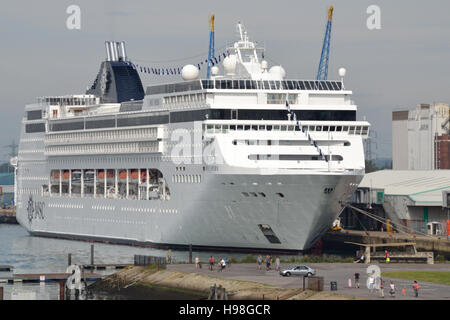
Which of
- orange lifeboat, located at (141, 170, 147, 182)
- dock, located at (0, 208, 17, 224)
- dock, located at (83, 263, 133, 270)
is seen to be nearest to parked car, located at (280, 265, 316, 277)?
dock, located at (83, 263, 133, 270)

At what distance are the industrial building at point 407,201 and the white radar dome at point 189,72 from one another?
18.0 m

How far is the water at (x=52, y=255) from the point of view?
71.8 m

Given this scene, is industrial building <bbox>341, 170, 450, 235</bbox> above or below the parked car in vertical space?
above

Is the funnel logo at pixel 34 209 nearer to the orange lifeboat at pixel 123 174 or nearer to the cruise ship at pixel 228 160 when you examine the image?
the cruise ship at pixel 228 160

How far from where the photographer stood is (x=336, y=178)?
79.4m

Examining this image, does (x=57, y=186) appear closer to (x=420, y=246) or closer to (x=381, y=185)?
(x=381, y=185)

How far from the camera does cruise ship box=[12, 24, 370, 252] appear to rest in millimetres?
80375

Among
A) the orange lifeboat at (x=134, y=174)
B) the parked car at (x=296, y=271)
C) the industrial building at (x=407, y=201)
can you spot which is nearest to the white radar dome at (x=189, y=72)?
the orange lifeboat at (x=134, y=174)

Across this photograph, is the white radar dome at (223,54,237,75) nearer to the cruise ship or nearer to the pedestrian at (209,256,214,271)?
the cruise ship

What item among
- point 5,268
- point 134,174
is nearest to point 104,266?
point 5,268

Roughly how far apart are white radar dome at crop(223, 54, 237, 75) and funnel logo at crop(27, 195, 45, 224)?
1256 inches

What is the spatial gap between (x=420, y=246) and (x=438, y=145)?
10898 centimetres

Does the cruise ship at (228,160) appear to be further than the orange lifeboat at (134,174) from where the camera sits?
No
